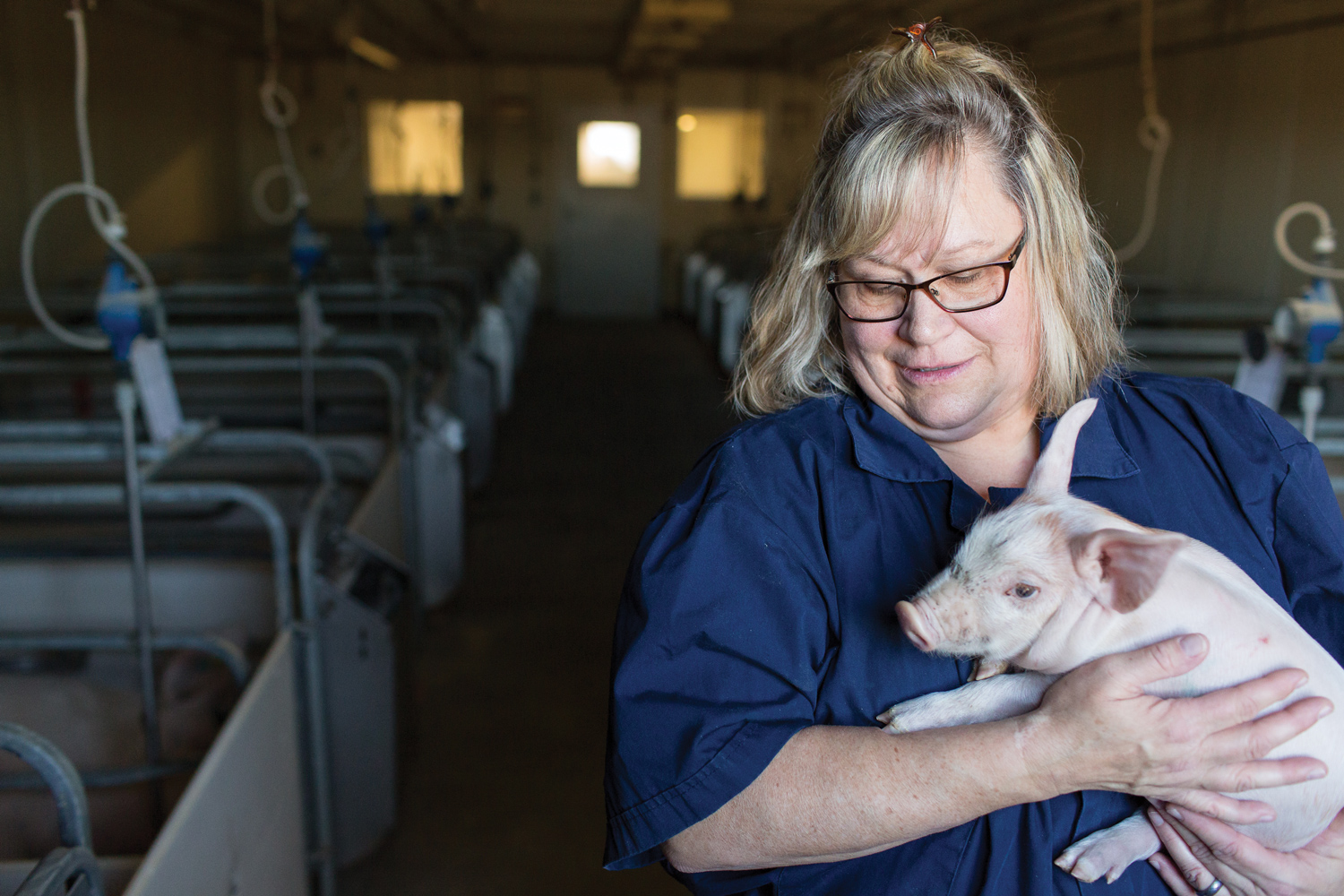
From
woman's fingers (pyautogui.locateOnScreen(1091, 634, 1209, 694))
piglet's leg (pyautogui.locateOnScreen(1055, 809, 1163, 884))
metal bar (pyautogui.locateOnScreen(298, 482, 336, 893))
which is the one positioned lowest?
metal bar (pyautogui.locateOnScreen(298, 482, 336, 893))

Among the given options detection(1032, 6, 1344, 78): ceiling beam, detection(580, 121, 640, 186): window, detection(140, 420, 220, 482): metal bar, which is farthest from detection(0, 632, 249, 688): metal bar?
detection(580, 121, 640, 186): window

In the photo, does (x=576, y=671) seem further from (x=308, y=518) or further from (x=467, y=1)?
(x=467, y=1)

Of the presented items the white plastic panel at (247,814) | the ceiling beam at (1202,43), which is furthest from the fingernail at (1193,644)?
the ceiling beam at (1202,43)

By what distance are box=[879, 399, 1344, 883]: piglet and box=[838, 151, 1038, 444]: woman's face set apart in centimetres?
16

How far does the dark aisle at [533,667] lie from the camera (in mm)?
2473

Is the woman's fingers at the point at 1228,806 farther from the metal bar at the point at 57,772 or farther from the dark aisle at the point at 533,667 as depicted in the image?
Result: the dark aisle at the point at 533,667

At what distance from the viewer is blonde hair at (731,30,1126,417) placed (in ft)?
Result: 3.36

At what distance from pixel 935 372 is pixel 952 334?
1.7 inches

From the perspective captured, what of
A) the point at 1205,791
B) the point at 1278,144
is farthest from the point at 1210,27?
the point at 1205,791

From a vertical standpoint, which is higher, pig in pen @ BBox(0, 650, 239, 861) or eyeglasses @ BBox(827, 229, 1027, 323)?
eyeglasses @ BBox(827, 229, 1027, 323)

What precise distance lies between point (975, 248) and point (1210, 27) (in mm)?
5717

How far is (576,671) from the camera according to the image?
338cm

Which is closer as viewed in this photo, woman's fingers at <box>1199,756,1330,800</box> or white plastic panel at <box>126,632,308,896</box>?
woman's fingers at <box>1199,756,1330,800</box>

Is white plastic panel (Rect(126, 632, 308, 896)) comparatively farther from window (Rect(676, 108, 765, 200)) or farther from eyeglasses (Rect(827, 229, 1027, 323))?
window (Rect(676, 108, 765, 200))
